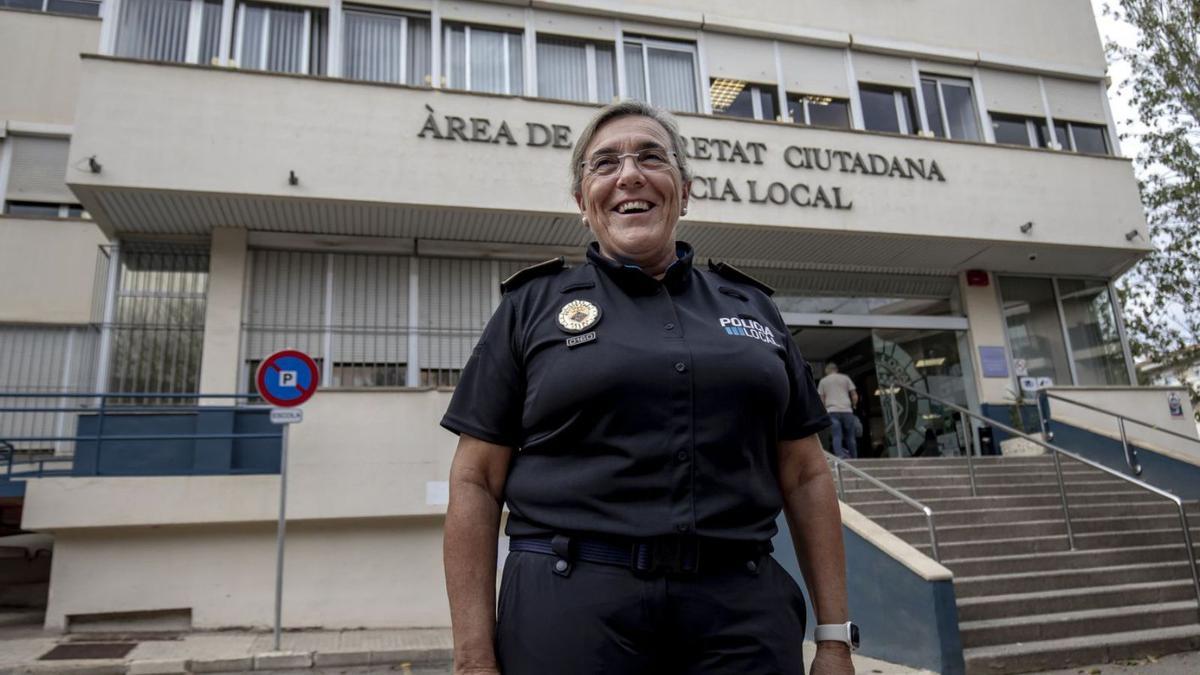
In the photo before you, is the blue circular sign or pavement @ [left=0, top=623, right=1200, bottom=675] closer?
pavement @ [left=0, top=623, right=1200, bottom=675]

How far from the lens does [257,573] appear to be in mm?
8711

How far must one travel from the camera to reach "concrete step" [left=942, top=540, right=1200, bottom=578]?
790cm

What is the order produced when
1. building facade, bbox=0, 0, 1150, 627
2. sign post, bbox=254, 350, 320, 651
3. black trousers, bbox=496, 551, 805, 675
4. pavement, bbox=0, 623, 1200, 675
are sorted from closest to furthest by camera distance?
black trousers, bbox=496, 551, 805, 675
pavement, bbox=0, 623, 1200, 675
sign post, bbox=254, 350, 320, 651
building facade, bbox=0, 0, 1150, 627

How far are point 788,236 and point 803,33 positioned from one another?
3711 mm

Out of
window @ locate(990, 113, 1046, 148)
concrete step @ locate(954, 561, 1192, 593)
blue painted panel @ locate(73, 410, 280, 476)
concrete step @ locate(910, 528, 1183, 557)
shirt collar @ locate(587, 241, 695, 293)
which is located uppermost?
window @ locate(990, 113, 1046, 148)

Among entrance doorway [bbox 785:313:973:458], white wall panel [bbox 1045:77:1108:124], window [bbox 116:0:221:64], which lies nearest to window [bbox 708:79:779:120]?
entrance doorway [bbox 785:313:973:458]

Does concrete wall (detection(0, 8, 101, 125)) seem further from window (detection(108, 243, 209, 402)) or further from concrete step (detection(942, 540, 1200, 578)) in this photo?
concrete step (detection(942, 540, 1200, 578))

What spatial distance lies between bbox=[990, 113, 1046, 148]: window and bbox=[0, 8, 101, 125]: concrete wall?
15856mm

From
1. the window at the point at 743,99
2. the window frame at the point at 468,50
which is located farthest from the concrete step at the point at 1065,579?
the window frame at the point at 468,50

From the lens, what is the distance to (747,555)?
1645 mm

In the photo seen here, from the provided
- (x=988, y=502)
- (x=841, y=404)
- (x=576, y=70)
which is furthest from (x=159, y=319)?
(x=988, y=502)

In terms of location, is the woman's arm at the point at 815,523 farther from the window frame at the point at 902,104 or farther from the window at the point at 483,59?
the window frame at the point at 902,104

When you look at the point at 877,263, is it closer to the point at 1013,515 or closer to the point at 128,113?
the point at 1013,515

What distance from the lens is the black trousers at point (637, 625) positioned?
1.50 meters
